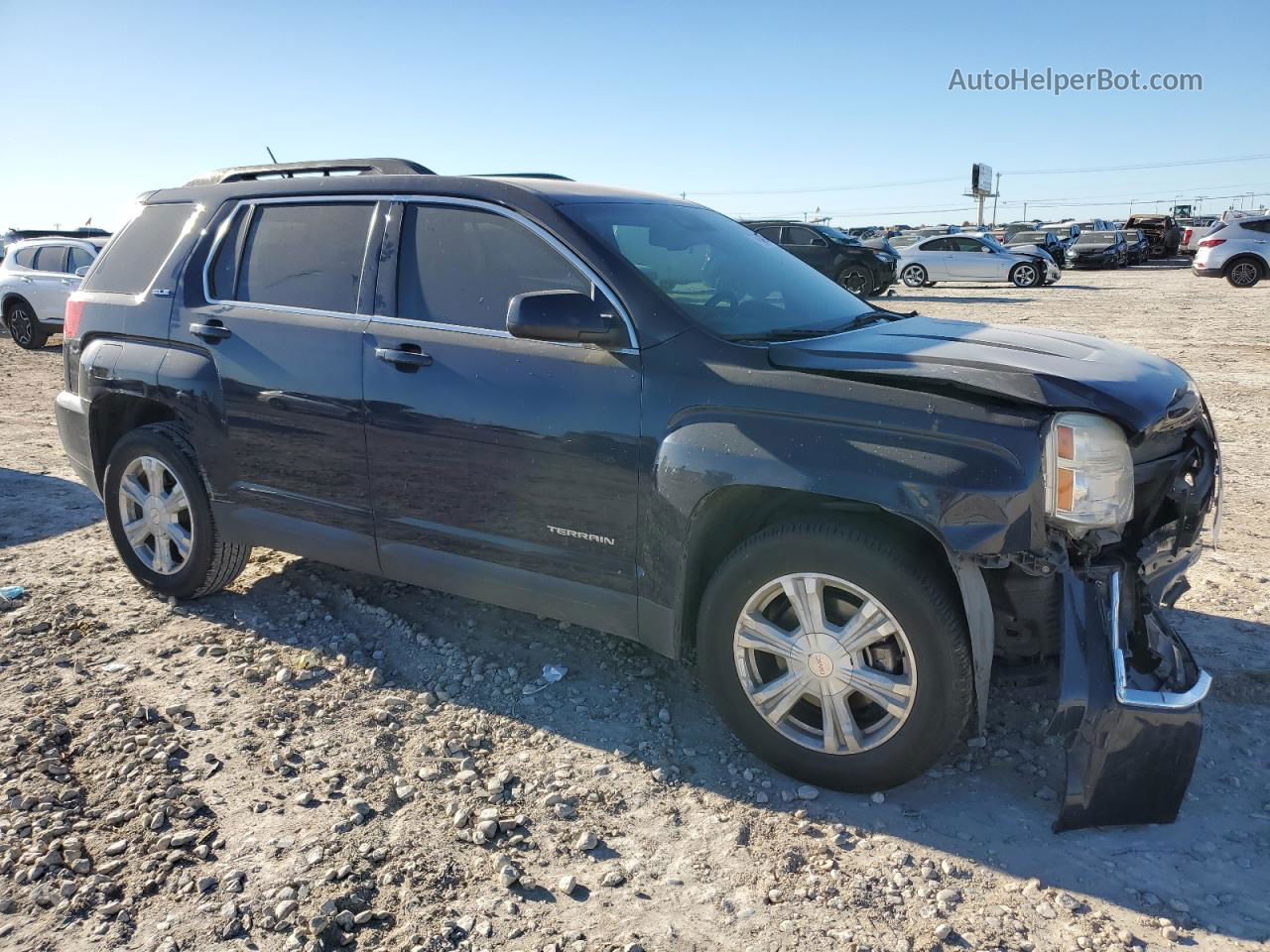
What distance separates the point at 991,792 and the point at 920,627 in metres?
0.72

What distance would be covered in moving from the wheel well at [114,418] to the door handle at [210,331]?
0.50 meters

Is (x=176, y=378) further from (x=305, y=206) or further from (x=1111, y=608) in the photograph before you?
(x=1111, y=608)

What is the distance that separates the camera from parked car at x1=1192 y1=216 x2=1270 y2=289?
896 inches

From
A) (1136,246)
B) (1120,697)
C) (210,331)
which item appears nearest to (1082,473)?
(1120,697)

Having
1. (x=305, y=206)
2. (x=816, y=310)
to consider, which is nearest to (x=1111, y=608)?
(x=816, y=310)

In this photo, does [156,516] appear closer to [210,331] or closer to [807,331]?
[210,331]

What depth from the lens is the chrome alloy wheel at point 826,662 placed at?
9.71 feet

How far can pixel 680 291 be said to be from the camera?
3.48 meters

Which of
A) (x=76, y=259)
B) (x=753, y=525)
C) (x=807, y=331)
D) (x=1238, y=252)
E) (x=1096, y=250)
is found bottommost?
(x=753, y=525)

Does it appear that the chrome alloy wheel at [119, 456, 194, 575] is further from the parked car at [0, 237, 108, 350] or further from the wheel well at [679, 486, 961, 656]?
the parked car at [0, 237, 108, 350]

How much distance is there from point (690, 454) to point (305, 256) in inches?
82.0

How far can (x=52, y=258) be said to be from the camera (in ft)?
47.2

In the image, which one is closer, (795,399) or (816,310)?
(795,399)

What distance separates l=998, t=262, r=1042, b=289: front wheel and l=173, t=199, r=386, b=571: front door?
2624 centimetres
